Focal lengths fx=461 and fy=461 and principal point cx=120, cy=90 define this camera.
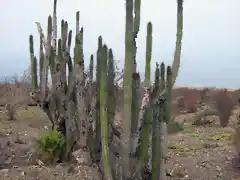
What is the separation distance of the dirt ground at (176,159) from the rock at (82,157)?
Answer: 165 millimetres

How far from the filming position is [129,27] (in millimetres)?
6383

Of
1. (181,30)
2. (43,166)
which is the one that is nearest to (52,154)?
(43,166)

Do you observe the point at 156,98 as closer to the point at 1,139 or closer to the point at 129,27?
the point at 129,27

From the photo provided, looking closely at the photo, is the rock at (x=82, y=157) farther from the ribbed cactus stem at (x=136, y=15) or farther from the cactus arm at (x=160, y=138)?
the ribbed cactus stem at (x=136, y=15)

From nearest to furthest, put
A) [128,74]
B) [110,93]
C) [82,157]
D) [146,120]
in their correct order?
[128,74]
[146,120]
[110,93]
[82,157]

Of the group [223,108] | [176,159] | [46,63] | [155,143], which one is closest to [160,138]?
[155,143]

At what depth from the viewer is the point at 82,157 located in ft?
34.3

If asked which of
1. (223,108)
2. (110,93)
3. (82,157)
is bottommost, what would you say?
(82,157)

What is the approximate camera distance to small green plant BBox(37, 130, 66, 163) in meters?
10.4

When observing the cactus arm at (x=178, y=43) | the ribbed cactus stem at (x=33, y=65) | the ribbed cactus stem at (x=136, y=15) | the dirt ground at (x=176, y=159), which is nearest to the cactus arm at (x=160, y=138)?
the cactus arm at (x=178, y=43)

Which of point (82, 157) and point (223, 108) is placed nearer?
point (82, 157)

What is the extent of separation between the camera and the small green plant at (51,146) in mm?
10375

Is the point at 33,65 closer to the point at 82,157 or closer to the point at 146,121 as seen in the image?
the point at 82,157

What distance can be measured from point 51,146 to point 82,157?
2.49ft
